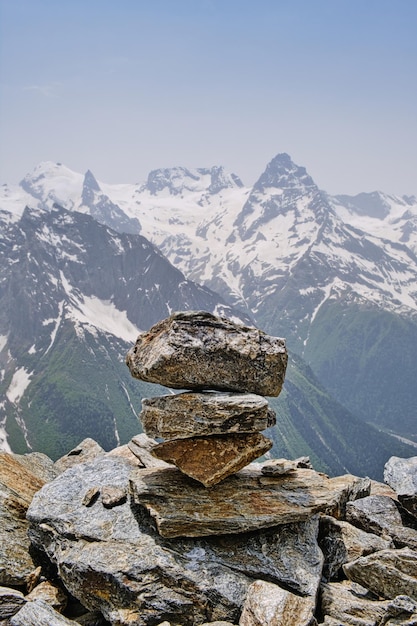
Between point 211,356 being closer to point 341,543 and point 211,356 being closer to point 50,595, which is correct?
point 341,543

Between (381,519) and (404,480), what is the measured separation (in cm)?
317

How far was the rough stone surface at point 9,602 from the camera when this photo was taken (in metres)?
15.5

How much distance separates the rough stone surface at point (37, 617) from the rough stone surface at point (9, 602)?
47 centimetres

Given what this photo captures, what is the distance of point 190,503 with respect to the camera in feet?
60.1

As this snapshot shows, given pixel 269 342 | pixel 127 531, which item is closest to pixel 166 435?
pixel 127 531

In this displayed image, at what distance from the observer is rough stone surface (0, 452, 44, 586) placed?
17891 millimetres

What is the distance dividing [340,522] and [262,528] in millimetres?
4829

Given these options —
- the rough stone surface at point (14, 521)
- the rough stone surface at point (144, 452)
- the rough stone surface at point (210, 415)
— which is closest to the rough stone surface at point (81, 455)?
the rough stone surface at point (144, 452)

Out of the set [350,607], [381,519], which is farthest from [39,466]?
[350,607]

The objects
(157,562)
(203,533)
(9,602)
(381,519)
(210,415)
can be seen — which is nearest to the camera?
(9,602)

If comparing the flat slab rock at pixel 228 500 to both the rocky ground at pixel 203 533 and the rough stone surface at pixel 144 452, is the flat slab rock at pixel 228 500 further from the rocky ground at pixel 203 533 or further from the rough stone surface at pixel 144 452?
the rough stone surface at pixel 144 452

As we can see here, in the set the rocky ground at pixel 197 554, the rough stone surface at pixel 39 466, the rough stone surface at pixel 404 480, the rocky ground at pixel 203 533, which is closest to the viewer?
the rocky ground at pixel 197 554

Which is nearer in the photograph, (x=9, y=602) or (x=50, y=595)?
(x=9, y=602)

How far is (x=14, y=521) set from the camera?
20.0 metres
